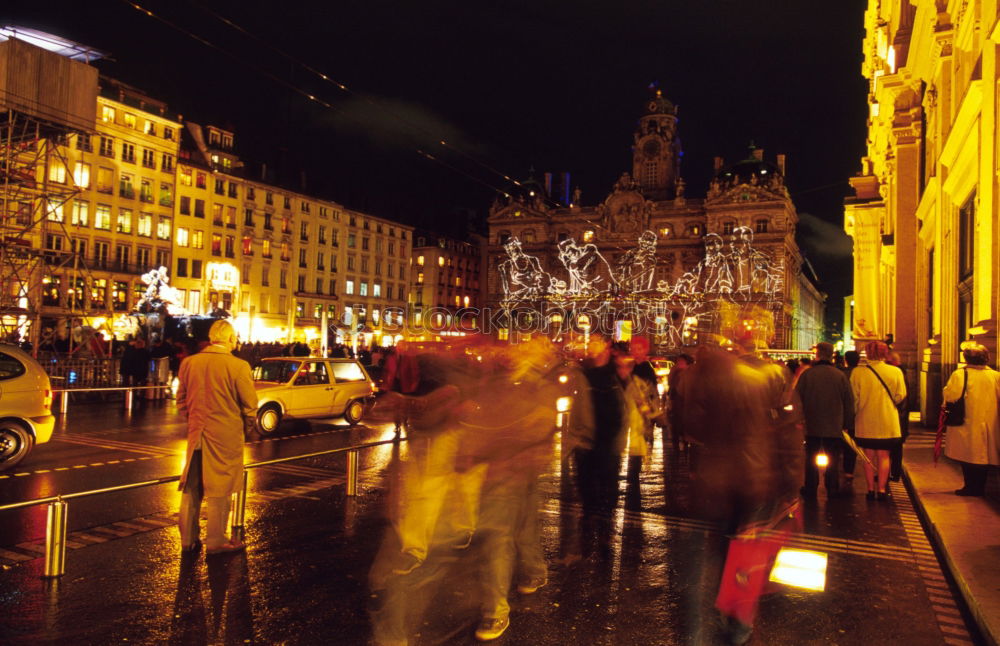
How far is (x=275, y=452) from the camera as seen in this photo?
12242 millimetres

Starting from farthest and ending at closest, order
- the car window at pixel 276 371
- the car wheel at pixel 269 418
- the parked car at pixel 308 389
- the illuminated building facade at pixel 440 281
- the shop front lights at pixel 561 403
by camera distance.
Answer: the illuminated building facade at pixel 440 281 < the car window at pixel 276 371 < the parked car at pixel 308 389 < the car wheel at pixel 269 418 < the shop front lights at pixel 561 403

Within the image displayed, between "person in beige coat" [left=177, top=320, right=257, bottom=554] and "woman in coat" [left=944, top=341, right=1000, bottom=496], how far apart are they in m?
7.18

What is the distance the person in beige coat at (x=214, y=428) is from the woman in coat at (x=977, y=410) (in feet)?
23.5

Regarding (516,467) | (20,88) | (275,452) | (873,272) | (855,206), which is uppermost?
(20,88)

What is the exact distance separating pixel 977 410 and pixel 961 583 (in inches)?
127

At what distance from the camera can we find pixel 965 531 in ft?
22.6

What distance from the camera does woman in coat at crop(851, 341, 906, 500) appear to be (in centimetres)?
896

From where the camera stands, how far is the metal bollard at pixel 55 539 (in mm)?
5492

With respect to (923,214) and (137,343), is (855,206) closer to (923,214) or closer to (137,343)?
(923,214)

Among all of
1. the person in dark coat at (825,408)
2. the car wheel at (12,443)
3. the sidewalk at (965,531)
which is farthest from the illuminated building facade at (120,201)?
the sidewalk at (965,531)

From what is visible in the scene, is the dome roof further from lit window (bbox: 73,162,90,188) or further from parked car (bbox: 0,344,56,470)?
parked car (bbox: 0,344,56,470)

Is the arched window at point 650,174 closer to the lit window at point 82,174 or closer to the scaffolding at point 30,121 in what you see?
the lit window at point 82,174

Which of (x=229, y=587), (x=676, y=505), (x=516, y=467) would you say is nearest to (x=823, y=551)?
(x=676, y=505)

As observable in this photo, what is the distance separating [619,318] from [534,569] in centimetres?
7798
